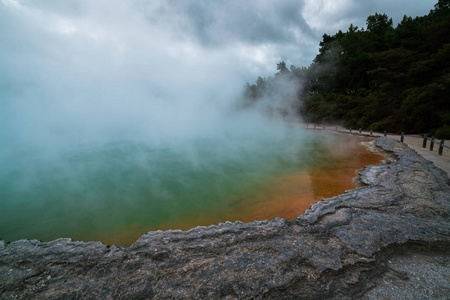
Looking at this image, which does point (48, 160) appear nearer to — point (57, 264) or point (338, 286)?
point (57, 264)

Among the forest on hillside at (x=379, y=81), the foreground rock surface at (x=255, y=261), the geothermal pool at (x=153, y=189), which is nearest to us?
the foreground rock surface at (x=255, y=261)

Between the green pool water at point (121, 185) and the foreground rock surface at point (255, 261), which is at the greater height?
the foreground rock surface at point (255, 261)

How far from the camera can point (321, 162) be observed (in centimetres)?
530

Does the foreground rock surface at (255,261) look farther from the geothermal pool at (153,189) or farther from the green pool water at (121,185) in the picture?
the green pool water at (121,185)

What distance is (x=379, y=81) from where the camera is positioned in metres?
15.1

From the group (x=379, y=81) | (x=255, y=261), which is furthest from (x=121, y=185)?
(x=379, y=81)

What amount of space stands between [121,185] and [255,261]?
3.54m

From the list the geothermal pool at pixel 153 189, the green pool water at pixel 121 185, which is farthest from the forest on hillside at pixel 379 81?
the green pool water at pixel 121 185

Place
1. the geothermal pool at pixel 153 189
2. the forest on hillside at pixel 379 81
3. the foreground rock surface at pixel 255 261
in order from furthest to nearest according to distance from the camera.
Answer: the forest on hillside at pixel 379 81 < the geothermal pool at pixel 153 189 < the foreground rock surface at pixel 255 261

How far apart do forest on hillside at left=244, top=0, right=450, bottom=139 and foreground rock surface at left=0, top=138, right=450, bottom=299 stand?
9.36m

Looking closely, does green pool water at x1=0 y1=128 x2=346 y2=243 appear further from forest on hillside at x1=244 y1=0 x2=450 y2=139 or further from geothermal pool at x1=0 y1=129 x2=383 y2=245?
forest on hillside at x1=244 y1=0 x2=450 y2=139

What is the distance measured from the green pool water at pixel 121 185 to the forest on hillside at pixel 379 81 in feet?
25.4

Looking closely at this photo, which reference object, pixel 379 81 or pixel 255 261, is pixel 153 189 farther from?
pixel 379 81

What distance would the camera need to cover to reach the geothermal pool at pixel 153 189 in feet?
8.96
